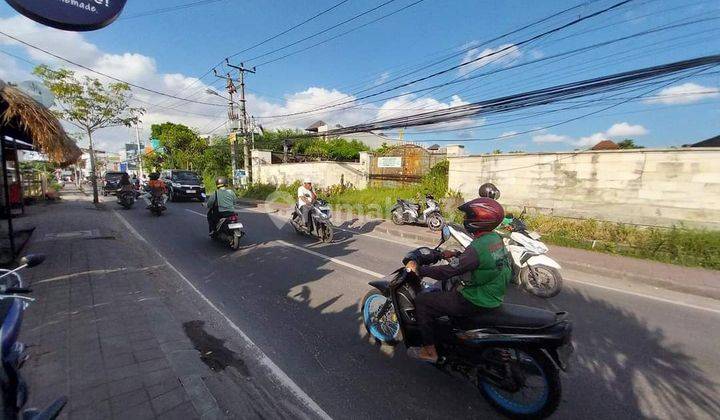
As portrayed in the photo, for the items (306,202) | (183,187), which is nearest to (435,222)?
(306,202)

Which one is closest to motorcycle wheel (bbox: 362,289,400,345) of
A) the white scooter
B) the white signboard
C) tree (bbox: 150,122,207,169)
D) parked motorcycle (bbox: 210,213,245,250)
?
the white scooter

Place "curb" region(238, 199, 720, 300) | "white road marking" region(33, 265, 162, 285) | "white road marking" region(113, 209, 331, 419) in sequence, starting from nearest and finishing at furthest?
→ "white road marking" region(113, 209, 331, 419) < "white road marking" region(33, 265, 162, 285) < "curb" region(238, 199, 720, 300)

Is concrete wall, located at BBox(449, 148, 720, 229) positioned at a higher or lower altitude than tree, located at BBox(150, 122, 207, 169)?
lower

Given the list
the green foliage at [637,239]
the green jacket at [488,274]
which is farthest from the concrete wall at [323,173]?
the green jacket at [488,274]

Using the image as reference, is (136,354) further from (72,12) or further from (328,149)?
(328,149)

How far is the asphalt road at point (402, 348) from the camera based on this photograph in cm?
261

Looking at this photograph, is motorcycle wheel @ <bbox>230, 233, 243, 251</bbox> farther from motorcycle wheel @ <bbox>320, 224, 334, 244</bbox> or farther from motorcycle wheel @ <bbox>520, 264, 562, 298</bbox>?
motorcycle wheel @ <bbox>520, 264, 562, 298</bbox>

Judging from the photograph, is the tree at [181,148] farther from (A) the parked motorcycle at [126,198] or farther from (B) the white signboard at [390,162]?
(B) the white signboard at [390,162]

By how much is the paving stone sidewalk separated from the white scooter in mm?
3326

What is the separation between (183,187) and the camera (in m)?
17.6

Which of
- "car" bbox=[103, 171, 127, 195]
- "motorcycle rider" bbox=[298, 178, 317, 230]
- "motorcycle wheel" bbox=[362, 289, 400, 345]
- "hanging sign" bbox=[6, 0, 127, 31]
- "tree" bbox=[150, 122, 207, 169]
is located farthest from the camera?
"tree" bbox=[150, 122, 207, 169]

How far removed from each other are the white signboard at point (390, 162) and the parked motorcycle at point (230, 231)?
11.1 metres

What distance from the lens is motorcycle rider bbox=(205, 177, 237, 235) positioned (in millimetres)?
7543

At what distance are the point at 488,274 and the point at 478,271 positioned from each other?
0.08 meters
